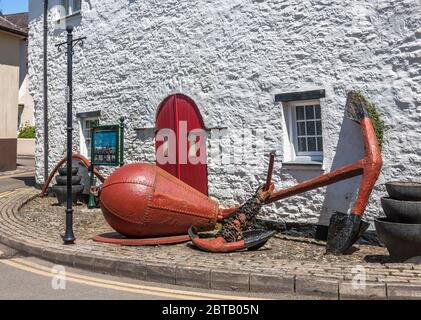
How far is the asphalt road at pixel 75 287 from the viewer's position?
5.34 metres

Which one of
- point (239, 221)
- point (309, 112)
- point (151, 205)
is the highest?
point (309, 112)

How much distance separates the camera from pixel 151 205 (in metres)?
7.36

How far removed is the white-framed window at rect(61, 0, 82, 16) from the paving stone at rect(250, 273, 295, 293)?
10.5 metres

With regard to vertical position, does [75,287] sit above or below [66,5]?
below

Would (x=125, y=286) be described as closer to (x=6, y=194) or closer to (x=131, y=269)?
(x=131, y=269)

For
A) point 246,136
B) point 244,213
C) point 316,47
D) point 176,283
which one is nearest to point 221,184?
point 246,136

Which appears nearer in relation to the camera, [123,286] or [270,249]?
[123,286]

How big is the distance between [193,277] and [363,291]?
2005mm

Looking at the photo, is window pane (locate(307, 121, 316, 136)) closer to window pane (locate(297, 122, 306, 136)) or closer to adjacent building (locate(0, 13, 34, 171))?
window pane (locate(297, 122, 306, 136))

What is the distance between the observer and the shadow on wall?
7.66 m

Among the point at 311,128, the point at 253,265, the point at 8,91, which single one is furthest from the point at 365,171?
the point at 8,91

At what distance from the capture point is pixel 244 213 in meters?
7.44

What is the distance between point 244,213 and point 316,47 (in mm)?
3153
